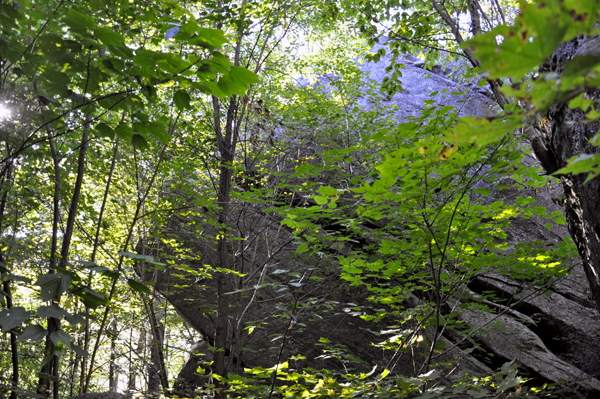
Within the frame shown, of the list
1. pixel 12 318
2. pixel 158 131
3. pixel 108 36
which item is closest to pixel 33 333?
pixel 12 318

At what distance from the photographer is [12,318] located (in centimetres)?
102

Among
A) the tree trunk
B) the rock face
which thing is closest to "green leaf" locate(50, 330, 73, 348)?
the tree trunk

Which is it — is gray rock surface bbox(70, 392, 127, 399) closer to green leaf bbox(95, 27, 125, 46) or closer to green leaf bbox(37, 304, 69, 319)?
green leaf bbox(37, 304, 69, 319)

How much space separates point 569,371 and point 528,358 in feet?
2.08

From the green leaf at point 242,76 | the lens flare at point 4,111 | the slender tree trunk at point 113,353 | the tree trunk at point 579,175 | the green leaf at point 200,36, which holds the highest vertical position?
the lens flare at point 4,111

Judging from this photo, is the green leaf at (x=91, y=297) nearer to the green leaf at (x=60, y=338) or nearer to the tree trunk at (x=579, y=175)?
the green leaf at (x=60, y=338)

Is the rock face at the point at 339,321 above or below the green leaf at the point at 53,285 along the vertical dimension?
below

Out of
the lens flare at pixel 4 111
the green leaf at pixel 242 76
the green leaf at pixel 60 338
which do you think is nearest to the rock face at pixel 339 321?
the lens flare at pixel 4 111

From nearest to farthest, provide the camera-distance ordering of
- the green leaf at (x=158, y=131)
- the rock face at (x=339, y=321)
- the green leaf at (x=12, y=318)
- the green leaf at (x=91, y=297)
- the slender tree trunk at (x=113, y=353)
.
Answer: the green leaf at (x=12, y=318) < the green leaf at (x=91, y=297) < the green leaf at (x=158, y=131) < the rock face at (x=339, y=321) < the slender tree trunk at (x=113, y=353)

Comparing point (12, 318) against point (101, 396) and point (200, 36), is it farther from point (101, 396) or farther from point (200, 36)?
point (101, 396)

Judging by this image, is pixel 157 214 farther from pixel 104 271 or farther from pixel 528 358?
pixel 528 358

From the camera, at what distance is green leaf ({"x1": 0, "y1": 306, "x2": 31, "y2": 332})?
38.9 inches

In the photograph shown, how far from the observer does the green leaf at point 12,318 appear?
99 centimetres

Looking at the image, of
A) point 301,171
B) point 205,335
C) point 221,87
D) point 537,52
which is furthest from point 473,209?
point 205,335
